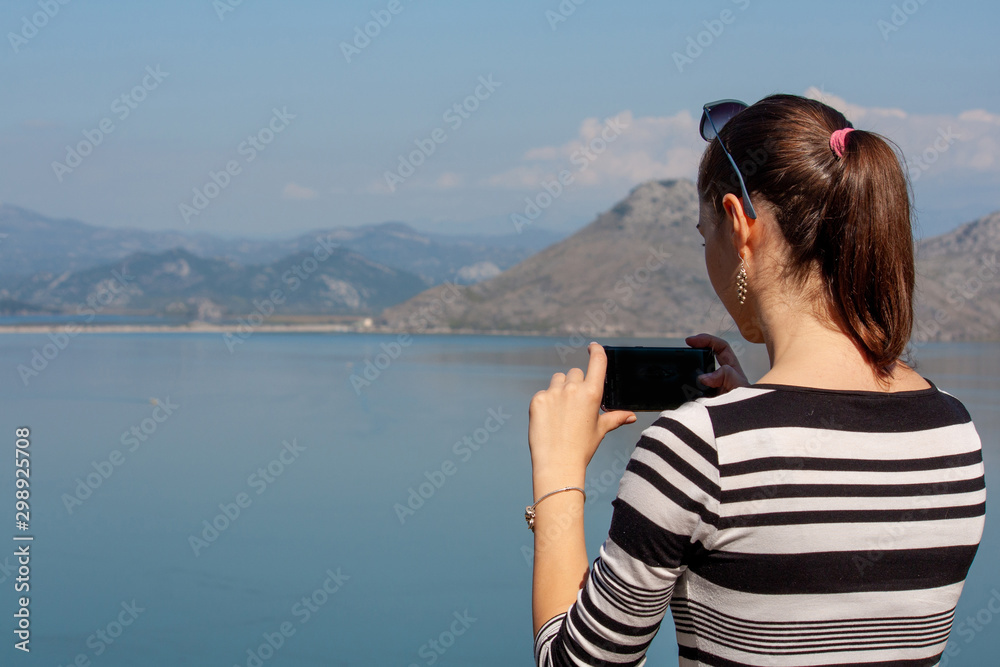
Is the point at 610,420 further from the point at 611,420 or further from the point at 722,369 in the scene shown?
the point at 722,369

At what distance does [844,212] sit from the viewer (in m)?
0.80

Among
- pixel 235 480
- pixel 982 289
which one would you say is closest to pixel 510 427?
pixel 235 480

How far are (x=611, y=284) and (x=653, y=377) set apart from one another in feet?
314

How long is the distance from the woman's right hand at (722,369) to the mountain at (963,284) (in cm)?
6347

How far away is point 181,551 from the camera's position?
26.2 feet

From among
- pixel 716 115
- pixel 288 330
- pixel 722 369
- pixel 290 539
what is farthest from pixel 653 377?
pixel 288 330

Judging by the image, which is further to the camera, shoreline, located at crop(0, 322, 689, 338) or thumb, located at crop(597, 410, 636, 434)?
shoreline, located at crop(0, 322, 689, 338)

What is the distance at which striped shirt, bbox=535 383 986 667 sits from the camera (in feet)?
2.35

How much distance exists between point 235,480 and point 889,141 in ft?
34.9

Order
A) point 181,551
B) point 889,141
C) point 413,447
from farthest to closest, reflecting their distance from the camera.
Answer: point 413,447, point 181,551, point 889,141

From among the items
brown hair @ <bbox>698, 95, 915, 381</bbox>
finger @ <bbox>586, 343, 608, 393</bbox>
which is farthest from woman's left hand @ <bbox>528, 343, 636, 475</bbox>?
brown hair @ <bbox>698, 95, 915, 381</bbox>

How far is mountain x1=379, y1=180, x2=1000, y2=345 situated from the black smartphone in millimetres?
67791

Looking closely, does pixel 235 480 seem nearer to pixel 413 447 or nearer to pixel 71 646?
pixel 413 447

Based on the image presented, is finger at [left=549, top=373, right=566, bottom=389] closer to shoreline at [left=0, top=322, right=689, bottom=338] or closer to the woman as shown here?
the woman
